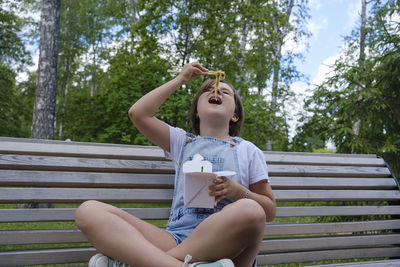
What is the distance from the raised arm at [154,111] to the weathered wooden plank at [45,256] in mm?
722

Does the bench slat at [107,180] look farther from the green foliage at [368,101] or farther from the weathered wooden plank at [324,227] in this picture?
the green foliage at [368,101]

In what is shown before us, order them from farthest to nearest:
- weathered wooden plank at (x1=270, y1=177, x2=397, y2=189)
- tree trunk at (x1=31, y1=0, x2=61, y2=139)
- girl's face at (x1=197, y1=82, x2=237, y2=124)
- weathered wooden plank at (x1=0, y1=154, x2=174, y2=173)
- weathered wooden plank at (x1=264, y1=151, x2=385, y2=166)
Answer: tree trunk at (x1=31, y1=0, x2=61, y2=139) → weathered wooden plank at (x1=264, y1=151, x2=385, y2=166) → weathered wooden plank at (x1=270, y1=177, x2=397, y2=189) → girl's face at (x1=197, y1=82, x2=237, y2=124) → weathered wooden plank at (x1=0, y1=154, x2=174, y2=173)

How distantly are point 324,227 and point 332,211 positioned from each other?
0.15 metres

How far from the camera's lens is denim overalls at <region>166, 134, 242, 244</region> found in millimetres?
1923

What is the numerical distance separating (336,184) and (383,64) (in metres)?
3.75

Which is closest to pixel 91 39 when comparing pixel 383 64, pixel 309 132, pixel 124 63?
pixel 124 63

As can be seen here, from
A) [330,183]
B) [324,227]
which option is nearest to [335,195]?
[330,183]

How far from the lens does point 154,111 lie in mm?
2154

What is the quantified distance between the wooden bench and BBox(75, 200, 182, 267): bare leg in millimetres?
408

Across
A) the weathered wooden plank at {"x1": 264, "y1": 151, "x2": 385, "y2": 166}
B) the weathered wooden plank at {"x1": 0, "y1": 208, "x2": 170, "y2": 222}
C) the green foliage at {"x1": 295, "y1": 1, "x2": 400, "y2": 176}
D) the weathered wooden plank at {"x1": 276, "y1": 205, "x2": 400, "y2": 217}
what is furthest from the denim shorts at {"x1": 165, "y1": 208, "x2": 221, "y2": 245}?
the green foliage at {"x1": 295, "y1": 1, "x2": 400, "y2": 176}

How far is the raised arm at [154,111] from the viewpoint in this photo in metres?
2.11

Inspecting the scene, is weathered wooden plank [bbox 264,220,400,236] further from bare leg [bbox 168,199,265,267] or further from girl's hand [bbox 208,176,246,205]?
bare leg [bbox 168,199,265,267]

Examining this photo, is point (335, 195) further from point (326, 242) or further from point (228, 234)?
point (228, 234)

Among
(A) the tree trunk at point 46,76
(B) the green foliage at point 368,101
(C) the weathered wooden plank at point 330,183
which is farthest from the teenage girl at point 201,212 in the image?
(A) the tree trunk at point 46,76
